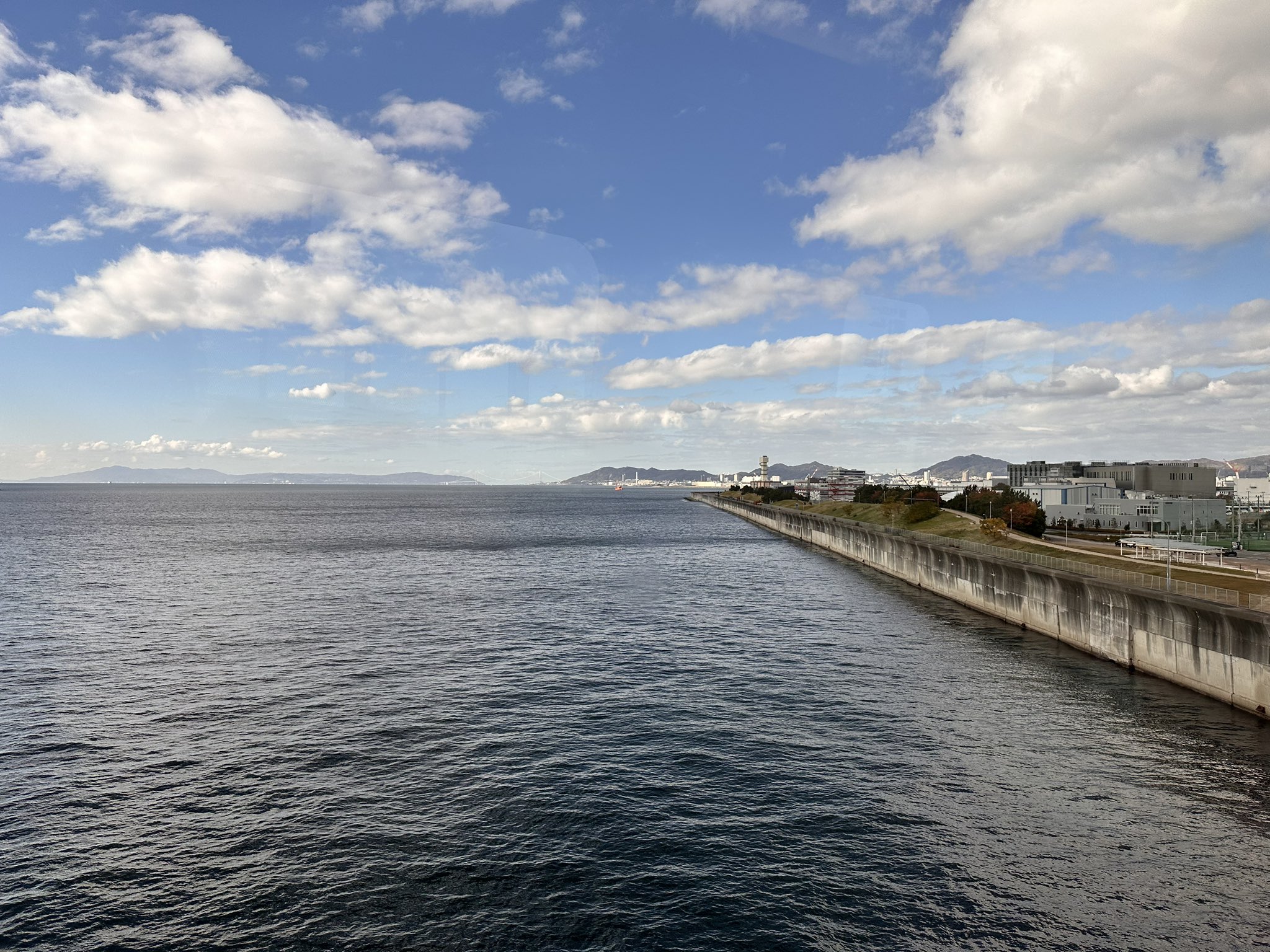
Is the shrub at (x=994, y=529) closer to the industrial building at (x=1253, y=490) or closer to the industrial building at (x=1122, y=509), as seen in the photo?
the industrial building at (x=1122, y=509)

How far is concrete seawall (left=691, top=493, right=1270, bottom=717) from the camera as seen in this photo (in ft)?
→ 100

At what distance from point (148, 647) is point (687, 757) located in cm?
3572

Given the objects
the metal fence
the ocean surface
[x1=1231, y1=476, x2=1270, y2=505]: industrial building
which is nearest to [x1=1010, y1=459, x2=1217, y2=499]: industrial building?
[x1=1231, y1=476, x2=1270, y2=505]: industrial building

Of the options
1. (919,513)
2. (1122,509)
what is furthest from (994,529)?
(1122,509)

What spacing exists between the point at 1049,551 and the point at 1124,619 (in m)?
29.3

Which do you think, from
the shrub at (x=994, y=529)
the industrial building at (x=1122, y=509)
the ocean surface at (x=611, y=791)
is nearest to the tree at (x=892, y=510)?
the shrub at (x=994, y=529)

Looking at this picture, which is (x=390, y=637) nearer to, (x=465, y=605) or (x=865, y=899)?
(x=465, y=605)

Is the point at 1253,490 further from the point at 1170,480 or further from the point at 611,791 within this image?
the point at 611,791

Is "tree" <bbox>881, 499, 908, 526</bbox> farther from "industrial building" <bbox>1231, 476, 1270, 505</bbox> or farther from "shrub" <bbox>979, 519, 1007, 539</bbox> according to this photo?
"industrial building" <bbox>1231, 476, 1270, 505</bbox>

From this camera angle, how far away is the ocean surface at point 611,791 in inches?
623

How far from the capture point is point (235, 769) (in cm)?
2398

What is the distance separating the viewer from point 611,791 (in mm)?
22156

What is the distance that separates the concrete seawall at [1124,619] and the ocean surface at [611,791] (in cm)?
143

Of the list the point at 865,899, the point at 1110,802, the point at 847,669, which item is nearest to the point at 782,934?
the point at 865,899
